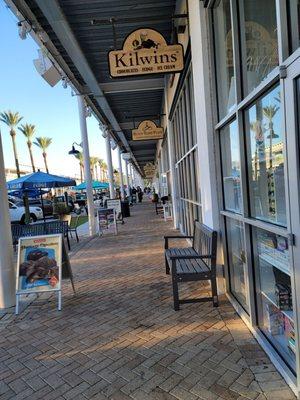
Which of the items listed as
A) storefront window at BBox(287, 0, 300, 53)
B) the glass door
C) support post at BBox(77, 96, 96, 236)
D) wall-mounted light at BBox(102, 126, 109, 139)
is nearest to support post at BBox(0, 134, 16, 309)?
the glass door

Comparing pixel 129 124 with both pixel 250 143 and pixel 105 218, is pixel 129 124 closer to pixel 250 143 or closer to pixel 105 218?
pixel 105 218

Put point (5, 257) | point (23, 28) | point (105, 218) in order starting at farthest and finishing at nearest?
point (105, 218) → point (23, 28) → point (5, 257)

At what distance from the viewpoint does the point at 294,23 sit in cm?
233

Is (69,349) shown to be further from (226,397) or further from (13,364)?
(226,397)

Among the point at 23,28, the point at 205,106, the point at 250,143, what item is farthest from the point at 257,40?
the point at 23,28

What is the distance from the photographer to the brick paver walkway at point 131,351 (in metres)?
2.85

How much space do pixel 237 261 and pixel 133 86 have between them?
8.96 meters

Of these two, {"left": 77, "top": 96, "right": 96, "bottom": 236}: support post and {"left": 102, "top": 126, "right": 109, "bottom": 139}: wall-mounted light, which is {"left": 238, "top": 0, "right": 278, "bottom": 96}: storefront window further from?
{"left": 102, "top": 126, "right": 109, "bottom": 139}: wall-mounted light

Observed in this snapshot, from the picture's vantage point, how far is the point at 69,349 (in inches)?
145

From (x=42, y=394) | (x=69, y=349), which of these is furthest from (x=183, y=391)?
(x=69, y=349)

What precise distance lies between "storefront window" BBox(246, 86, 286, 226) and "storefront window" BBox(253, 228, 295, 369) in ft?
0.71

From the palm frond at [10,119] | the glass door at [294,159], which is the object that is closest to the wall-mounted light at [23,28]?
the glass door at [294,159]

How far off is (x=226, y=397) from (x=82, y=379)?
3.96 ft

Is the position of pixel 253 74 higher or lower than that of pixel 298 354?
higher
